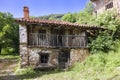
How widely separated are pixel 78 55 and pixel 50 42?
10.2 ft

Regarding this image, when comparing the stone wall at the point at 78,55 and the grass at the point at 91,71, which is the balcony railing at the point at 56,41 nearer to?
the stone wall at the point at 78,55

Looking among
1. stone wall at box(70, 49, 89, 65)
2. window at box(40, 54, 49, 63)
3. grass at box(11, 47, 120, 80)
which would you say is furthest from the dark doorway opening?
window at box(40, 54, 49, 63)

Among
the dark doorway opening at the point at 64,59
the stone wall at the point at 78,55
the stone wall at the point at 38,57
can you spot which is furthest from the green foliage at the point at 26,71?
the stone wall at the point at 78,55

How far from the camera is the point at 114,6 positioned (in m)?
26.5

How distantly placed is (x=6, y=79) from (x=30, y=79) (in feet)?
7.15

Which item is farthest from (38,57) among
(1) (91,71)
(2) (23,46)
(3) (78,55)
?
(1) (91,71)

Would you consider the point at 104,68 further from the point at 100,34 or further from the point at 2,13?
the point at 2,13

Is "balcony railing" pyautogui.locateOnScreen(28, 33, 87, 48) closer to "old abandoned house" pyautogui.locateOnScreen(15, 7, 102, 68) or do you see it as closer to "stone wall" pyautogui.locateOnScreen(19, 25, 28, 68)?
"old abandoned house" pyautogui.locateOnScreen(15, 7, 102, 68)

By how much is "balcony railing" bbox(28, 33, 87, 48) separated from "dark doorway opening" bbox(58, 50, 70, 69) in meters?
0.63

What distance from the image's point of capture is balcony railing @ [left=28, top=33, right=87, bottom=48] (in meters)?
22.6

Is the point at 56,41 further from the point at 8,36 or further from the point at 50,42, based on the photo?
the point at 8,36

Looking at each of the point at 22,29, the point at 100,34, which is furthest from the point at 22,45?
the point at 100,34

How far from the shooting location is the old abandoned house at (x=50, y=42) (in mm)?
21938

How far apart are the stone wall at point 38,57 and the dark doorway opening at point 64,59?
1.65 feet
